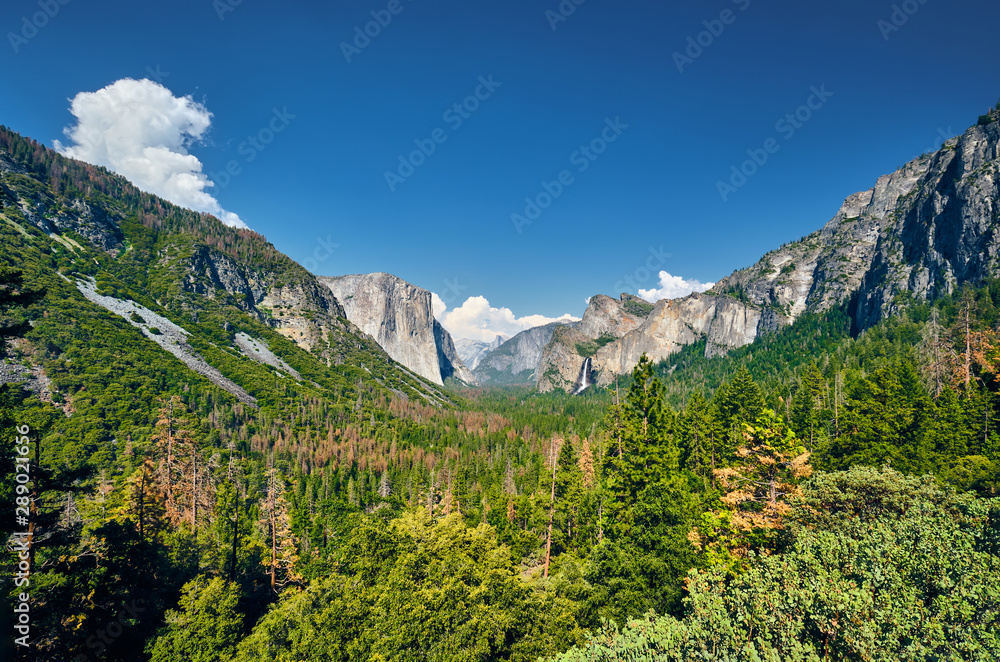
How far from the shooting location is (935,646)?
402 inches

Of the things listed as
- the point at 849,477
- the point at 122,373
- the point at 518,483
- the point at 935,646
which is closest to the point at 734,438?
the point at 849,477

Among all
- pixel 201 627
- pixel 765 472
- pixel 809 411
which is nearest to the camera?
pixel 201 627

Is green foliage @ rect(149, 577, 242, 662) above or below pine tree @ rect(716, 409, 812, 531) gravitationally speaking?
below

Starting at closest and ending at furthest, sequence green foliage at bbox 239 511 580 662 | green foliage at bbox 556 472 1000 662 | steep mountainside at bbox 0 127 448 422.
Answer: green foliage at bbox 556 472 1000 662, green foliage at bbox 239 511 580 662, steep mountainside at bbox 0 127 448 422

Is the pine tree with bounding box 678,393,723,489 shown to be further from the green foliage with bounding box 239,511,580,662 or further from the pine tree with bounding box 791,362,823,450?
→ the green foliage with bounding box 239,511,580,662

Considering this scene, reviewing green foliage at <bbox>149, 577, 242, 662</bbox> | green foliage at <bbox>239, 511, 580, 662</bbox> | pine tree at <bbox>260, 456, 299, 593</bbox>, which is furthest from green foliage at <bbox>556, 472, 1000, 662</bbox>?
pine tree at <bbox>260, 456, 299, 593</bbox>

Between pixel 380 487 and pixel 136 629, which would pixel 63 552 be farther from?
pixel 380 487

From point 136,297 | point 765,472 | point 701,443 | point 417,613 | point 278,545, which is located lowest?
point 417,613

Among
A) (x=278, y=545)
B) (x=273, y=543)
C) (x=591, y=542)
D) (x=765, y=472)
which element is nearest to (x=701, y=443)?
(x=591, y=542)

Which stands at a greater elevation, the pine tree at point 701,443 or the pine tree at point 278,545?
the pine tree at point 701,443

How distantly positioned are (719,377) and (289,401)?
158 m

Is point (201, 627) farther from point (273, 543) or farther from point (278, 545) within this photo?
point (278, 545)

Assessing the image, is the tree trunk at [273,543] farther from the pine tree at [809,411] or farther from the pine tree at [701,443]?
the pine tree at [809,411]

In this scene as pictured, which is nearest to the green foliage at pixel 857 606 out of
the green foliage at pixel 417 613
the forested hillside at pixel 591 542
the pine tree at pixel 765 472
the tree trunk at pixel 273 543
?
the forested hillside at pixel 591 542
